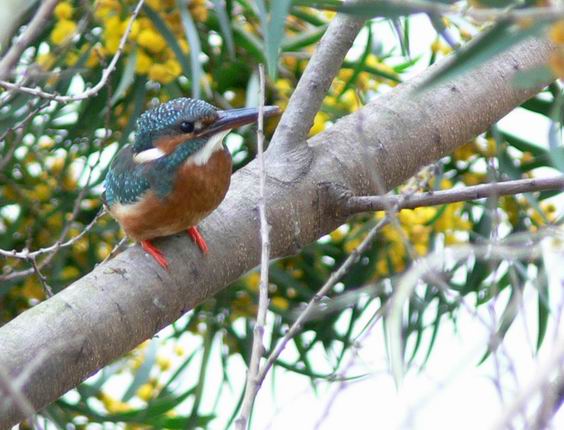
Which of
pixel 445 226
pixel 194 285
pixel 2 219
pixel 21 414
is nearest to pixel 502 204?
pixel 445 226

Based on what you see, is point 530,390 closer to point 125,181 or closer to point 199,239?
Result: point 199,239

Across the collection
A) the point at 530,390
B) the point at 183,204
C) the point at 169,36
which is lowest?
the point at 183,204

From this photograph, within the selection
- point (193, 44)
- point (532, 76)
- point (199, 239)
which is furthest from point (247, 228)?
point (532, 76)

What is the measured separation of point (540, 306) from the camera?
160cm

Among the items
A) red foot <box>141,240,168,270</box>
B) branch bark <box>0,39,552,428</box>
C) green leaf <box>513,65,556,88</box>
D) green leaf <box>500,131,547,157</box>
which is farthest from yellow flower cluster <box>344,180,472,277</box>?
green leaf <box>513,65,556,88</box>

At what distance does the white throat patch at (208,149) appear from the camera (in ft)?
4.35

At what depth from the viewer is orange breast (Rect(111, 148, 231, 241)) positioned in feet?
4.02

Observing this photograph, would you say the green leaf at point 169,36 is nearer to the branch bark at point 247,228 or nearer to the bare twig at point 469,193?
the branch bark at point 247,228

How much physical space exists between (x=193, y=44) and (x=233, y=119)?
0.13 meters

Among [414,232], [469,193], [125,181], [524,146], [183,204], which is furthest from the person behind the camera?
[524,146]

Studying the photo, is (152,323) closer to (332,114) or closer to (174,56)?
(174,56)

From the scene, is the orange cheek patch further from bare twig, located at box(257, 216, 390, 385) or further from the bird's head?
bare twig, located at box(257, 216, 390, 385)

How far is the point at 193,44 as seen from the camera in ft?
4.38

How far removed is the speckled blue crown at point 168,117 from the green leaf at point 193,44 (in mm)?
17
